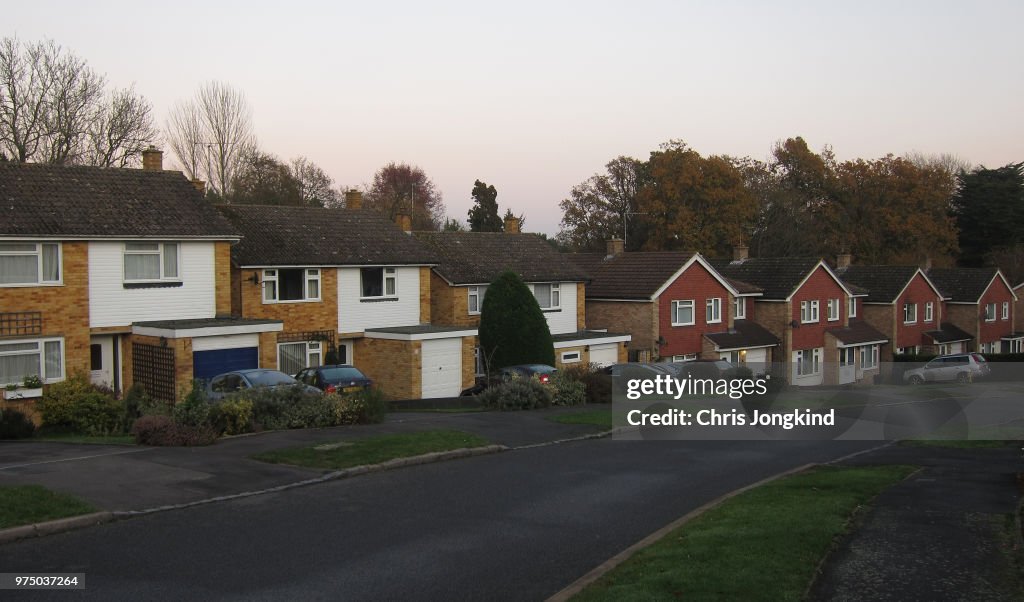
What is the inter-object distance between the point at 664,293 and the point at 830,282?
1381 centimetres

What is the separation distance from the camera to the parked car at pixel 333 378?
84.8ft

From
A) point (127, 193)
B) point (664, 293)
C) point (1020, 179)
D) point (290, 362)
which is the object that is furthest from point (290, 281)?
point (1020, 179)

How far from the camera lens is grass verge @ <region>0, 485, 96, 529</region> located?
1156 cm

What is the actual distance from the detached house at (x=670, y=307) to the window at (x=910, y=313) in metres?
13.5

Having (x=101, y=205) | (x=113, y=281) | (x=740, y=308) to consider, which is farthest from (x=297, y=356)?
(x=740, y=308)

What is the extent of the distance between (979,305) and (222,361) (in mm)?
51570

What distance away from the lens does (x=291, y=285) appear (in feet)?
108

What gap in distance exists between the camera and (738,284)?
163 feet

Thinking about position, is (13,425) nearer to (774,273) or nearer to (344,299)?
(344,299)

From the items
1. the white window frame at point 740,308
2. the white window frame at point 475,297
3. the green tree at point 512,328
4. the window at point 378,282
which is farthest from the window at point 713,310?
the window at point 378,282

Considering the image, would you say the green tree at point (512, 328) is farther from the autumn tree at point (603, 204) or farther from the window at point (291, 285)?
the autumn tree at point (603, 204)

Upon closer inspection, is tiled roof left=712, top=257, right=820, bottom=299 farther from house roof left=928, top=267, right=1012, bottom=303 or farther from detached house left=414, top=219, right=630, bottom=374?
house roof left=928, top=267, right=1012, bottom=303

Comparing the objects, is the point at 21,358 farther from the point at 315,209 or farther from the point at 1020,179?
the point at 1020,179

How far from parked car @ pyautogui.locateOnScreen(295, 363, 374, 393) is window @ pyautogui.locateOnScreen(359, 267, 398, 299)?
315 inches
